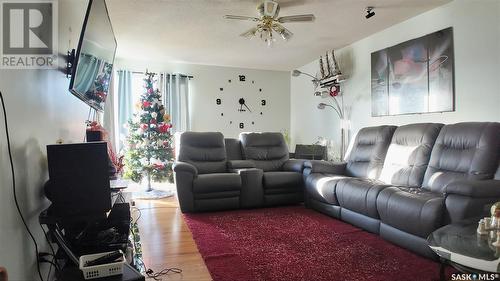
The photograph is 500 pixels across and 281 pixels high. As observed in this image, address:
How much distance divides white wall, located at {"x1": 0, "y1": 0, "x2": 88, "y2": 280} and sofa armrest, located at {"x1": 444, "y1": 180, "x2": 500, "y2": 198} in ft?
7.83

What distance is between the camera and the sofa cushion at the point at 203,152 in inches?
155

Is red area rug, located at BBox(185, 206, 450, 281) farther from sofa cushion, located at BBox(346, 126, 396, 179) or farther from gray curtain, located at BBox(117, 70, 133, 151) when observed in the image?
gray curtain, located at BBox(117, 70, 133, 151)

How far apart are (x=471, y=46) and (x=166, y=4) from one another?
9.91 ft

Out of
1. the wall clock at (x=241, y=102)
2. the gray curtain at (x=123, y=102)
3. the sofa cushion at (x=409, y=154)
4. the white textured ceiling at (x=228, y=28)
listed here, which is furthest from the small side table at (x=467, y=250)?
→ the gray curtain at (x=123, y=102)

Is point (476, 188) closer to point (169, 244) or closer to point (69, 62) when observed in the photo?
point (169, 244)

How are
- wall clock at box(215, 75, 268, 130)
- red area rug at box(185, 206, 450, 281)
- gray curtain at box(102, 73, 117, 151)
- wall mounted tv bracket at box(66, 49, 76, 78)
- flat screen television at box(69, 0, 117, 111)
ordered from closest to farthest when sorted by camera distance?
1. flat screen television at box(69, 0, 117, 111)
2. wall mounted tv bracket at box(66, 49, 76, 78)
3. red area rug at box(185, 206, 450, 281)
4. gray curtain at box(102, 73, 117, 151)
5. wall clock at box(215, 75, 268, 130)

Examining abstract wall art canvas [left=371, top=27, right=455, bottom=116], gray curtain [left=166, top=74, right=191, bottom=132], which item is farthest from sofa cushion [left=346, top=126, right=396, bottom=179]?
gray curtain [left=166, top=74, right=191, bottom=132]

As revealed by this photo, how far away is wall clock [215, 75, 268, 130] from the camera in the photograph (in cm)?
599

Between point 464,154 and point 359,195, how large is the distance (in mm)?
897

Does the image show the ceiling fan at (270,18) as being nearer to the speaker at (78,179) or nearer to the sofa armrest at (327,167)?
the sofa armrest at (327,167)

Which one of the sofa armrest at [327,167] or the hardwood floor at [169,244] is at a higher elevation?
the sofa armrest at [327,167]

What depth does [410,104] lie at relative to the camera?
3.51 metres

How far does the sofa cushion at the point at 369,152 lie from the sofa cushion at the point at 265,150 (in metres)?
1.01

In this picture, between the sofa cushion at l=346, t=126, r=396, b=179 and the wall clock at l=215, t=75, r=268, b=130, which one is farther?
the wall clock at l=215, t=75, r=268, b=130
